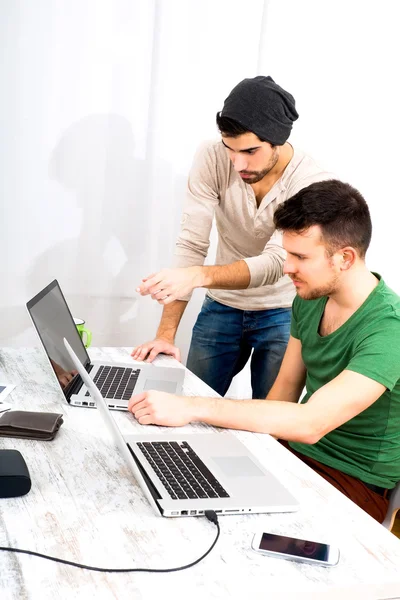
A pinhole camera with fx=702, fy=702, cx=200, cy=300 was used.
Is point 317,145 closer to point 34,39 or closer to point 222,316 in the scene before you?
point 222,316

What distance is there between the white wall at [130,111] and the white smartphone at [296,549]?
190 cm

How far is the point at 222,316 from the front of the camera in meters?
2.54

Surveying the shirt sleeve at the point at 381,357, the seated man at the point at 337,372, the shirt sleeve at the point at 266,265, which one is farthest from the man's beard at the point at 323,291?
the shirt sleeve at the point at 266,265

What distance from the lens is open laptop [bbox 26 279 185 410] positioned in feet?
5.45

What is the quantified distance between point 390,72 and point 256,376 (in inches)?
64.8

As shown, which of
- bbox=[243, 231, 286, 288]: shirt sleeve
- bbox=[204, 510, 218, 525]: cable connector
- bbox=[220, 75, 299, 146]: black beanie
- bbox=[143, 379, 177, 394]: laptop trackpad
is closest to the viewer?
bbox=[204, 510, 218, 525]: cable connector

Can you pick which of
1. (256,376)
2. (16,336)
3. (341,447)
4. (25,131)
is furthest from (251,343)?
(25,131)

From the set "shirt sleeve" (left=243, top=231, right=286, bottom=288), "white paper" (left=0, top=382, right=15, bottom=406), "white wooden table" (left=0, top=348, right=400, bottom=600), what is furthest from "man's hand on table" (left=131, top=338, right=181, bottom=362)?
"white wooden table" (left=0, top=348, right=400, bottom=600)

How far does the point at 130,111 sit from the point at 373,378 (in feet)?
5.79

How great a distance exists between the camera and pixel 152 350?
6.95 feet

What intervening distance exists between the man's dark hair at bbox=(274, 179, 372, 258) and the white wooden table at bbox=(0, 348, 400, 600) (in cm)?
59

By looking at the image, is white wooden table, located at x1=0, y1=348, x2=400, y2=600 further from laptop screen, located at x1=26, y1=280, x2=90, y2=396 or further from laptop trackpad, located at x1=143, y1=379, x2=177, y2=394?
laptop trackpad, located at x1=143, y1=379, x2=177, y2=394

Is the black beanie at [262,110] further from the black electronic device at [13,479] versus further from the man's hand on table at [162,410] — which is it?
the black electronic device at [13,479]

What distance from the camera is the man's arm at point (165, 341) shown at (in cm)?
211
